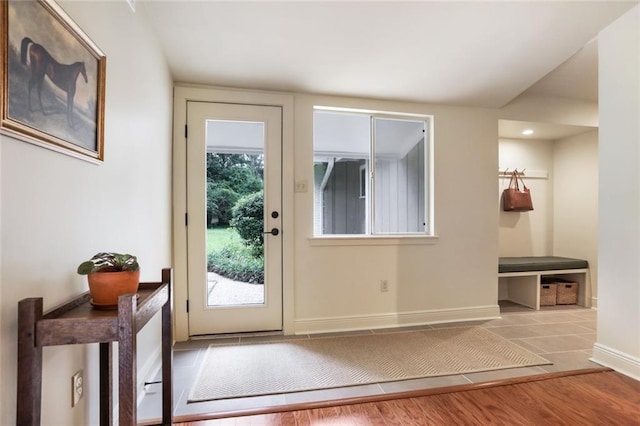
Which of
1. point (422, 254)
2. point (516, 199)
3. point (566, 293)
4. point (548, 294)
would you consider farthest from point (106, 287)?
point (566, 293)

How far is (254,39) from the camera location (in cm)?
208

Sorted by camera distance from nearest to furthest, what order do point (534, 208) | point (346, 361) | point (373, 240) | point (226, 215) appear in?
point (346, 361) → point (226, 215) → point (373, 240) → point (534, 208)

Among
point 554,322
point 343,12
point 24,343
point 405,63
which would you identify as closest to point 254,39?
point 343,12

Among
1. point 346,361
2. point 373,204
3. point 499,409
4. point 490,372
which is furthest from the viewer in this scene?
point 373,204

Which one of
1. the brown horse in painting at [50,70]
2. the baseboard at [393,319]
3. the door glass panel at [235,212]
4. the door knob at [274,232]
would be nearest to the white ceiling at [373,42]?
the door glass panel at [235,212]

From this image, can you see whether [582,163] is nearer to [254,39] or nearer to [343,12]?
Answer: [343,12]

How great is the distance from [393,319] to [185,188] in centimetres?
222

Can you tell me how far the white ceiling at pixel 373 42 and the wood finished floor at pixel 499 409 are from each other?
91.4 inches

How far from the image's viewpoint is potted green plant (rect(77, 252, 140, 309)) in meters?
1.01

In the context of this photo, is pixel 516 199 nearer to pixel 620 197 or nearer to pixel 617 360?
pixel 620 197

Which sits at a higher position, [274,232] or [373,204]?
[373,204]

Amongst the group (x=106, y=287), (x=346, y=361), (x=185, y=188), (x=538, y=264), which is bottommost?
(x=346, y=361)

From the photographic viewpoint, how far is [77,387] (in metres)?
1.11

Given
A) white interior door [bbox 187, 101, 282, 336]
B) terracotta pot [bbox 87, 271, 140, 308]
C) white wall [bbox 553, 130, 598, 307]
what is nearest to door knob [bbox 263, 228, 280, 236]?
white interior door [bbox 187, 101, 282, 336]
